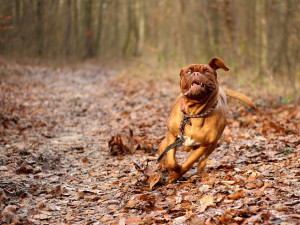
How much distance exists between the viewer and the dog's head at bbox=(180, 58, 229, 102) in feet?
11.8

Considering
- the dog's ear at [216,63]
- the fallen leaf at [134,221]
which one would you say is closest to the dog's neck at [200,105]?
the dog's ear at [216,63]

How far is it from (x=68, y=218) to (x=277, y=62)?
39.8 feet

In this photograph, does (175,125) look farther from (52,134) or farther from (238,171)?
(52,134)

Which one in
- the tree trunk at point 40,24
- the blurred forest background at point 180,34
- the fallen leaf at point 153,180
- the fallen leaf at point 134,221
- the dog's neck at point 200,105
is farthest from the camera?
the tree trunk at point 40,24

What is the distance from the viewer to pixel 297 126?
6.79 meters

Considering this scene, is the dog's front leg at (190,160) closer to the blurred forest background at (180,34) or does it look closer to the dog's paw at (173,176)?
the dog's paw at (173,176)

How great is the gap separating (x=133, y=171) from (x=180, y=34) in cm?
1480

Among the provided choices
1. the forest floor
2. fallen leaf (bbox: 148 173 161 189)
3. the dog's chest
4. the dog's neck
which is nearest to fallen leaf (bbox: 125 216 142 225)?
the forest floor

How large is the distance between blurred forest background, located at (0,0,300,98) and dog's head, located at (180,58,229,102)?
19.2 feet

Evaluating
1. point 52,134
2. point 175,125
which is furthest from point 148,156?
point 52,134

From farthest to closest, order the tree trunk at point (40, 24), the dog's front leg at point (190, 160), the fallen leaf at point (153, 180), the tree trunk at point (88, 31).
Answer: the tree trunk at point (88, 31) < the tree trunk at point (40, 24) < the fallen leaf at point (153, 180) < the dog's front leg at point (190, 160)

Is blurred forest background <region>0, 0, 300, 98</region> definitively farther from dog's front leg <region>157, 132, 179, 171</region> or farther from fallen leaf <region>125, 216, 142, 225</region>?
fallen leaf <region>125, 216, 142, 225</region>

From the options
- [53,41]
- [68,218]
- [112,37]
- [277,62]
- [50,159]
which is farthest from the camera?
[112,37]

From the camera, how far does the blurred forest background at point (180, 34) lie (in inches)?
443
